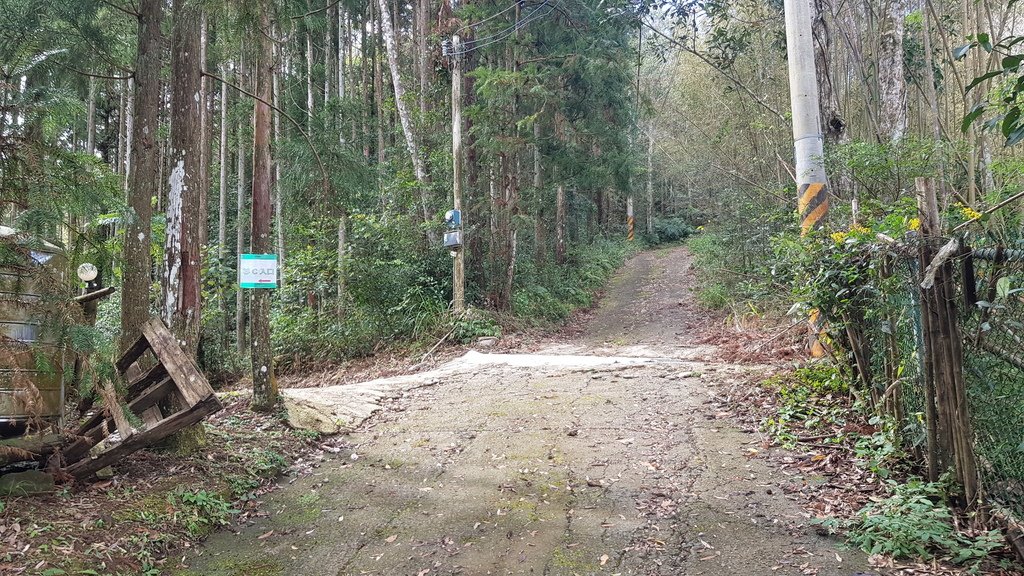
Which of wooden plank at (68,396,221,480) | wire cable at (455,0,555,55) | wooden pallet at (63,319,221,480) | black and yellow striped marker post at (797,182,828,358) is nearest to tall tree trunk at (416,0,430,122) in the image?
wire cable at (455,0,555,55)

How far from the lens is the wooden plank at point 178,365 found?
4168mm

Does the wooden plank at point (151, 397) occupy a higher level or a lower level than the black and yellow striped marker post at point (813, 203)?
lower

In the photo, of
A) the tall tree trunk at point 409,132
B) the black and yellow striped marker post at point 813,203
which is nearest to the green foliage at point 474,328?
the tall tree trunk at point 409,132

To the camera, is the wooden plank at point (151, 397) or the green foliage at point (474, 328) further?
the green foliage at point (474, 328)

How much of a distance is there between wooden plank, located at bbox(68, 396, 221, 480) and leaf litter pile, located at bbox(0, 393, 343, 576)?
0.41 feet

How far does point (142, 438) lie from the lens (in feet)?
13.4

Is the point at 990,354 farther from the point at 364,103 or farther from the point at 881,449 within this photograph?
the point at 364,103

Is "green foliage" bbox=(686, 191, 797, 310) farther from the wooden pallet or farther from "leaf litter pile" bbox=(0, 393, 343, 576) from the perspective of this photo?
the wooden pallet

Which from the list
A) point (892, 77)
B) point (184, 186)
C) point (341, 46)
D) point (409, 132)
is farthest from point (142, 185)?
point (341, 46)

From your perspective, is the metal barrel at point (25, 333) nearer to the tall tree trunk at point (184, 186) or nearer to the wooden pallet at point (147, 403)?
the wooden pallet at point (147, 403)

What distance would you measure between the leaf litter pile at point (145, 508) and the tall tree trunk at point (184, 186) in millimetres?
1057

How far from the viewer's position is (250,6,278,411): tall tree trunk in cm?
649

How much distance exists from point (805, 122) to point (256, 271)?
613 centimetres

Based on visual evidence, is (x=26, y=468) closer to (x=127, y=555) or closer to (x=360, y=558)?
(x=127, y=555)
